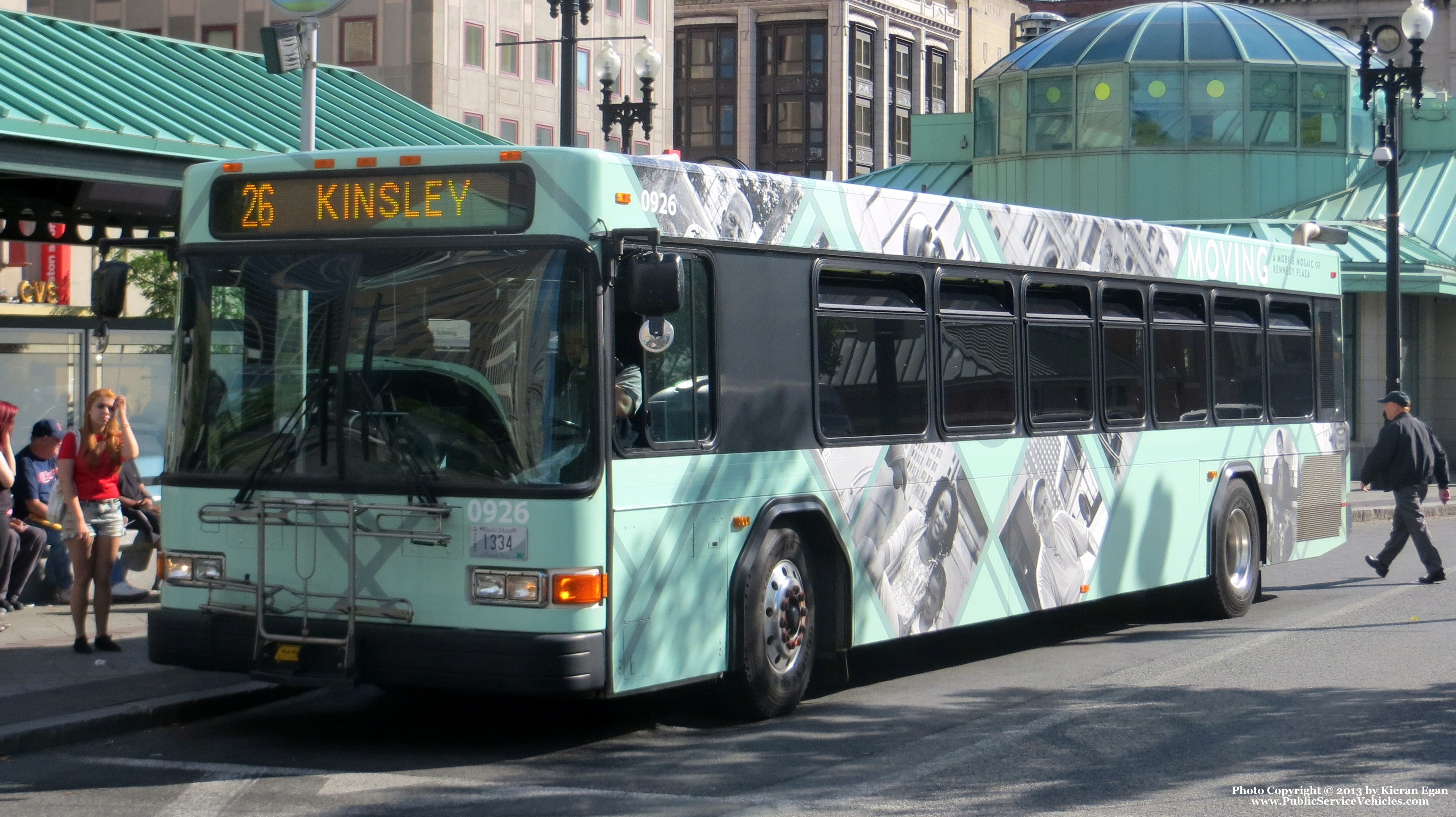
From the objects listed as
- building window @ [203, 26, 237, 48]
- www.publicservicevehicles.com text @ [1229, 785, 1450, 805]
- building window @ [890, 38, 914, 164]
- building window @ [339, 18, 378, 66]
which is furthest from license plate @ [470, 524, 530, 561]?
building window @ [890, 38, 914, 164]

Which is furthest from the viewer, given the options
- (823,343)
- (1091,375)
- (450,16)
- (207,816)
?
(450,16)

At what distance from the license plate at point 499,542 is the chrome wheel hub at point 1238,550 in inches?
291

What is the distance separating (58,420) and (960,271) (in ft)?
23.8

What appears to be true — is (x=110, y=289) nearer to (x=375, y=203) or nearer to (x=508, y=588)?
(x=375, y=203)

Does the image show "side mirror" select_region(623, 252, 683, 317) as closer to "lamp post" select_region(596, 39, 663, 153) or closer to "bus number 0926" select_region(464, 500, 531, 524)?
"bus number 0926" select_region(464, 500, 531, 524)

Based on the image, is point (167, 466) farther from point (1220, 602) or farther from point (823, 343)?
point (1220, 602)

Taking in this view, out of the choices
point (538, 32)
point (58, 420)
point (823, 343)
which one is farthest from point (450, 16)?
point (823, 343)

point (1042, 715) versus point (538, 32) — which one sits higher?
point (538, 32)

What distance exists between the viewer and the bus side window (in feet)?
26.7

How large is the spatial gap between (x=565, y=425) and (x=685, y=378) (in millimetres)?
874

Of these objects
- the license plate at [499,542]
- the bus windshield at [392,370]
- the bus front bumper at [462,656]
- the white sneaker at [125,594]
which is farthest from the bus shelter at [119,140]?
the license plate at [499,542]

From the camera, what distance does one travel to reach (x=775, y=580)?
8.89 metres

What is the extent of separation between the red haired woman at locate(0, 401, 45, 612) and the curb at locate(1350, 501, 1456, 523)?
1795cm

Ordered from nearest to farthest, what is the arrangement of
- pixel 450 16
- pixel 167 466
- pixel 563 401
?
pixel 563 401 < pixel 167 466 < pixel 450 16
